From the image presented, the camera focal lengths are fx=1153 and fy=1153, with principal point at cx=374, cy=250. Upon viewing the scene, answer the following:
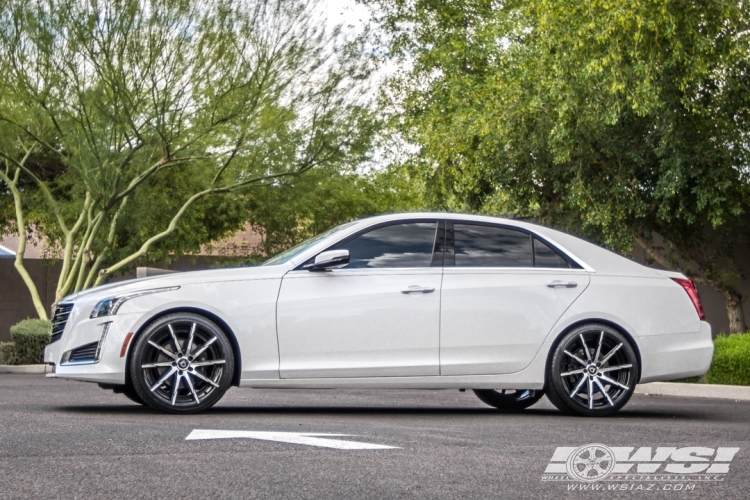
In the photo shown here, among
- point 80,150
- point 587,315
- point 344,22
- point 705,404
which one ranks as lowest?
point 705,404

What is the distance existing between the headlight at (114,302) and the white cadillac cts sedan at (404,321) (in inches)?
0.4

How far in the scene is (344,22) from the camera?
2427 centimetres

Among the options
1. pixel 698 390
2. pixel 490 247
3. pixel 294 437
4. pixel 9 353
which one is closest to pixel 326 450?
pixel 294 437

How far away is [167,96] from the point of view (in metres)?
22.4

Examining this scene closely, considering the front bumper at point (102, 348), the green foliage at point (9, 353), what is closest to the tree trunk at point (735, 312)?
the green foliage at point (9, 353)

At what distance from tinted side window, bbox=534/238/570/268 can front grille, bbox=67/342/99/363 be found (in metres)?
3.77

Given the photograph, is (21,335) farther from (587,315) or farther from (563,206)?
(587,315)

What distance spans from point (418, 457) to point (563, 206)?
17615 millimetres

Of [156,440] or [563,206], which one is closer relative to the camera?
[156,440]

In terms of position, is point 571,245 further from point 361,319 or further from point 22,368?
point 22,368

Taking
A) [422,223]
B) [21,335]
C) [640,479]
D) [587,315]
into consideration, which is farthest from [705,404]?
[21,335]

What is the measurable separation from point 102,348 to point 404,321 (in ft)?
7.95

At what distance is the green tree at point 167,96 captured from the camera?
22016 mm

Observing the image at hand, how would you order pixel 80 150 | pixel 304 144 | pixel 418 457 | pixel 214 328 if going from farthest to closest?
pixel 304 144 → pixel 80 150 → pixel 214 328 → pixel 418 457
